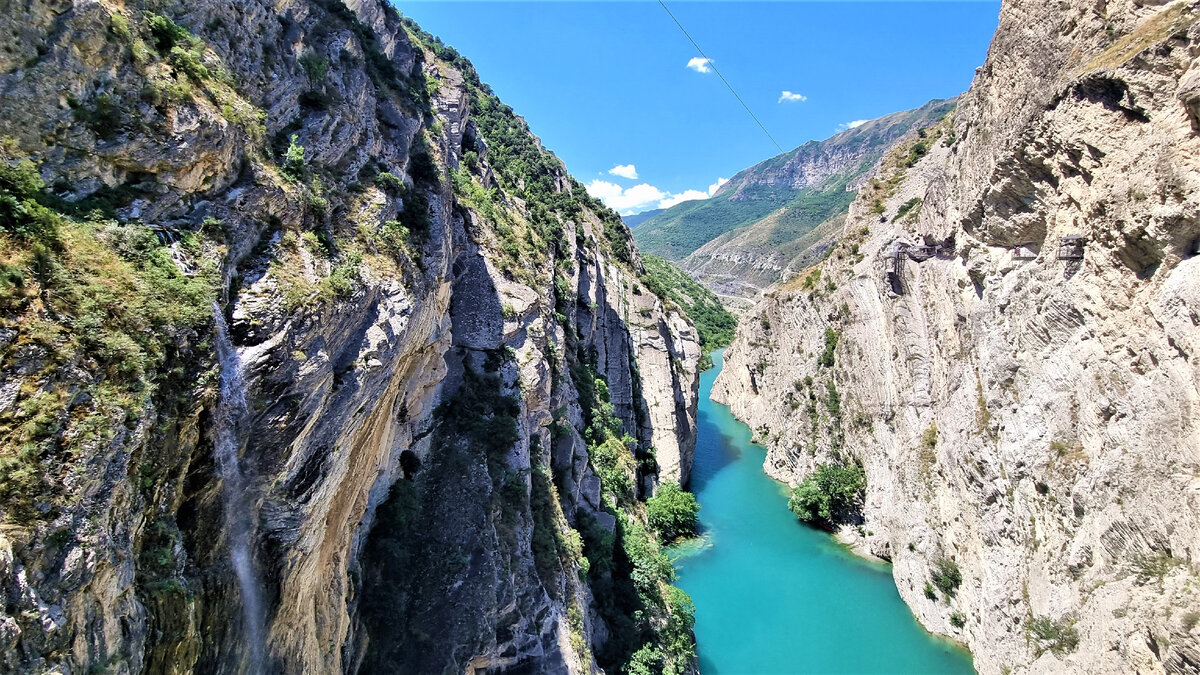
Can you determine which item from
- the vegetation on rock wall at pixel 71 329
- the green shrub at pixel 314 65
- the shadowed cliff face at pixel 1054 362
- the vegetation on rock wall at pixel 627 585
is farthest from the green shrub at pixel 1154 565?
the green shrub at pixel 314 65

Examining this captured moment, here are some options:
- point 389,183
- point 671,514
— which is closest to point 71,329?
point 389,183

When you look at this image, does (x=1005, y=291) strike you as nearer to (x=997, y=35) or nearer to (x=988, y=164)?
(x=988, y=164)

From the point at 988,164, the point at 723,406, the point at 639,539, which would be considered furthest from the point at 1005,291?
the point at 723,406

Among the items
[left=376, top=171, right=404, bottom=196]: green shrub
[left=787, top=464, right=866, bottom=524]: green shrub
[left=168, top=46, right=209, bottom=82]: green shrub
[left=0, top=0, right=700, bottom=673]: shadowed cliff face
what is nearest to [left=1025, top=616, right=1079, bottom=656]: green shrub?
[left=787, top=464, right=866, bottom=524]: green shrub

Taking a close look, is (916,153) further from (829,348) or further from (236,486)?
(236,486)

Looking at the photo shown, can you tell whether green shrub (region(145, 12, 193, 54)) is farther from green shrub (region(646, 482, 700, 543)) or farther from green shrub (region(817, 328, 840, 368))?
green shrub (region(817, 328, 840, 368))

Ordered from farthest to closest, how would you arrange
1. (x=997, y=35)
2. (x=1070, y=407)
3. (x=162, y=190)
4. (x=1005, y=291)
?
(x=997, y=35) → (x=1005, y=291) → (x=1070, y=407) → (x=162, y=190)
